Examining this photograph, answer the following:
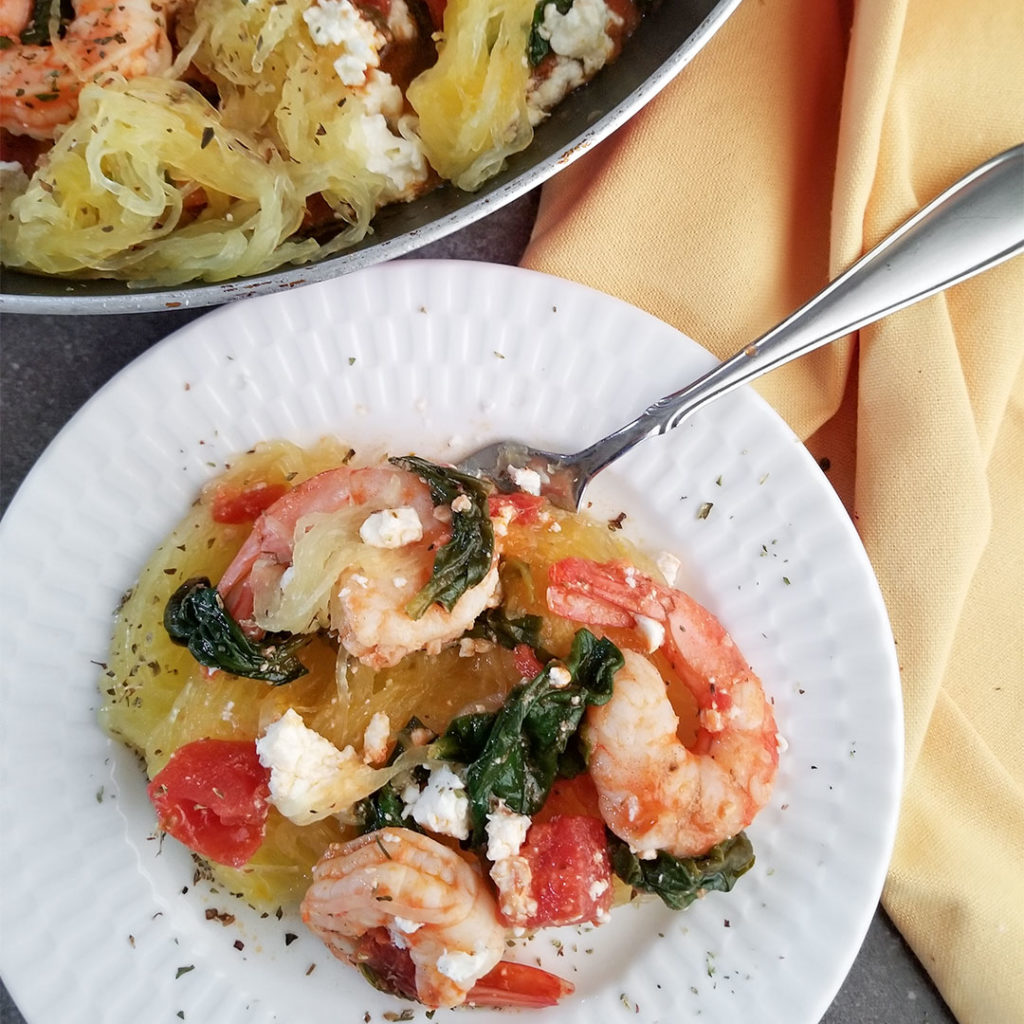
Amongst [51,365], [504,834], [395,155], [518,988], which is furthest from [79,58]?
[518,988]

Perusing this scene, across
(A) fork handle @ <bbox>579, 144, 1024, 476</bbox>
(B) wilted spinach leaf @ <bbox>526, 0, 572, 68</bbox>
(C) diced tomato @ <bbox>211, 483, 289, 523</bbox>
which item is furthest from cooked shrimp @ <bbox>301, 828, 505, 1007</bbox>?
(B) wilted spinach leaf @ <bbox>526, 0, 572, 68</bbox>

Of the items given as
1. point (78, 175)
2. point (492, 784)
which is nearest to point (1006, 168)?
point (492, 784)

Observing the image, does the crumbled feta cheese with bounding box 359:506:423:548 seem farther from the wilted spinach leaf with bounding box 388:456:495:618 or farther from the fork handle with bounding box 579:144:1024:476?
the fork handle with bounding box 579:144:1024:476

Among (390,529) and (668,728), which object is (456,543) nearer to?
(390,529)

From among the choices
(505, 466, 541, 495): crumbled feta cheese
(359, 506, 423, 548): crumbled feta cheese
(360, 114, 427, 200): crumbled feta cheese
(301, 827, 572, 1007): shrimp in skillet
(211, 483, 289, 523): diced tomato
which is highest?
(360, 114, 427, 200): crumbled feta cheese

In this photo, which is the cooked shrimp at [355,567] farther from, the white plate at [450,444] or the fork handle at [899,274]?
the fork handle at [899,274]

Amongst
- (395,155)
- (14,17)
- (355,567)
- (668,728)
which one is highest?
(395,155)

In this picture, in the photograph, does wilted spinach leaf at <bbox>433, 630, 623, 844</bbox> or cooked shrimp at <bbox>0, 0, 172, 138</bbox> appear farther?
wilted spinach leaf at <bbox>433, 630, 623, 844</bbox>
